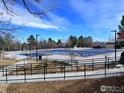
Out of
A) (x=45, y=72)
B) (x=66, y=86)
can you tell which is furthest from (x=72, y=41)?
(x=66, y=86)

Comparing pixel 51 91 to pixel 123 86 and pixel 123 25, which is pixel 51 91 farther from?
pixel 123 25

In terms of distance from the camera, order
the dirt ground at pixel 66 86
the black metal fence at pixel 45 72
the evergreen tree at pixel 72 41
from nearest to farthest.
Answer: the dirt ground at pixel 66 86
the black metal fence at pixel 45 72
the evergreen tree at pixel 72 41

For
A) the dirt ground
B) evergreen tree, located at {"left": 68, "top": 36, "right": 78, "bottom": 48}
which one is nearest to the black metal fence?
the dirt ground

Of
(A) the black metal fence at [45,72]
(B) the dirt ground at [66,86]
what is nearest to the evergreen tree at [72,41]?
(A) the black metal fence at [45,72]

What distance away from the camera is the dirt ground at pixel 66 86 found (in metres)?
20.5

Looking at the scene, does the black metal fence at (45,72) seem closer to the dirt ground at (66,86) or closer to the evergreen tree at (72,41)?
the dirt ground at (66,86)

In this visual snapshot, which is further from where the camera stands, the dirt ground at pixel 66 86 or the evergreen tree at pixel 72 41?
the evergreen tree at pixel 72 41

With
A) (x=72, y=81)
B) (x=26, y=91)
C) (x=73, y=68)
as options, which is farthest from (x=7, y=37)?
(x=73, y=68)

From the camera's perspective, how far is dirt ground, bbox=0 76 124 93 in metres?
20.5

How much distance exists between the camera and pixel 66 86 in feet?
69.4

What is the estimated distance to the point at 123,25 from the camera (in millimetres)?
96188

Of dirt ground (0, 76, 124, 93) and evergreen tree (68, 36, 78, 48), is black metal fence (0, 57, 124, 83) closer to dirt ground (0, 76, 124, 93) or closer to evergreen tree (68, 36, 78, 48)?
dirt ground (0, 76, 124, 93)

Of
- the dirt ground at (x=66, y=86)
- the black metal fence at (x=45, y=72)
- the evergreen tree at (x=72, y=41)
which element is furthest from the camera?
the evergreen tree at (x=72, y=41)

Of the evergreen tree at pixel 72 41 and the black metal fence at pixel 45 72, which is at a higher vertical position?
the evergreen tree at pixel 72 41
